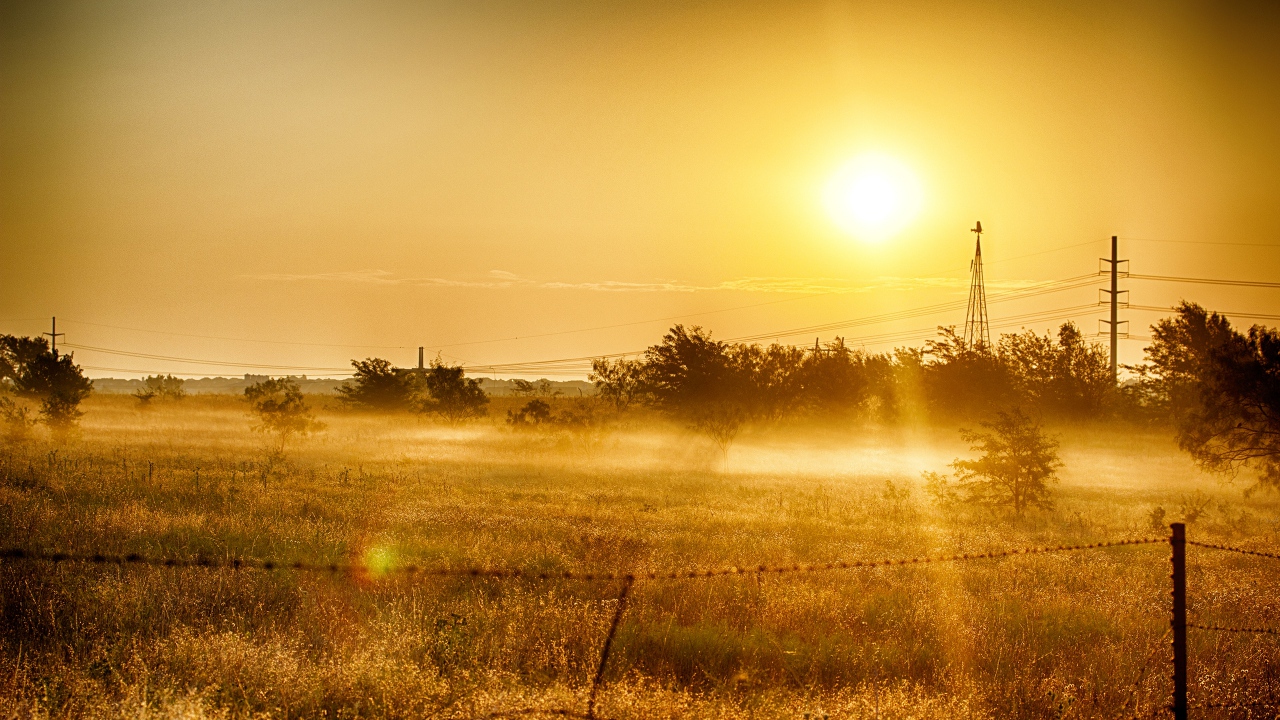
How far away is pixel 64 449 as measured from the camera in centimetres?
2466

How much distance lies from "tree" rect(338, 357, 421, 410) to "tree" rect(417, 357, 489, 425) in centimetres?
972

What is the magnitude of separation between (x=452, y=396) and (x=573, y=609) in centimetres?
4747

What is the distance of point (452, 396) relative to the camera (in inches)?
2135

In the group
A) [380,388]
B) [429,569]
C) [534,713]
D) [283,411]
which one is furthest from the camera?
[380,388]

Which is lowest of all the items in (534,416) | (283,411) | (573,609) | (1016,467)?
(573,609)

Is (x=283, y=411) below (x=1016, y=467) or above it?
above

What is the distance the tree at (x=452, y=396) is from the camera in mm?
53481

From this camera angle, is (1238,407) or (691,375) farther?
(691,375)

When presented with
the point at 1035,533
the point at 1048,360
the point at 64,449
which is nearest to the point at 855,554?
the point at 1035,533

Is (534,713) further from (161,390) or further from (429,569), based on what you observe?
(161,390)

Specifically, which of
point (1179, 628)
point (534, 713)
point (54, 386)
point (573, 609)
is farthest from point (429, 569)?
point (54, 386)

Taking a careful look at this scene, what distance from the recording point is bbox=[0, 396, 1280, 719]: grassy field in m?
6.27

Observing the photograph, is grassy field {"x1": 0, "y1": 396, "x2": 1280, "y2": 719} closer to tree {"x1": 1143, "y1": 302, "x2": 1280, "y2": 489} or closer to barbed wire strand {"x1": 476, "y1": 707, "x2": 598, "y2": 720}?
barbed wire strand {"x1": 476, "y1": 707, "x2": 598, "y2": 720}

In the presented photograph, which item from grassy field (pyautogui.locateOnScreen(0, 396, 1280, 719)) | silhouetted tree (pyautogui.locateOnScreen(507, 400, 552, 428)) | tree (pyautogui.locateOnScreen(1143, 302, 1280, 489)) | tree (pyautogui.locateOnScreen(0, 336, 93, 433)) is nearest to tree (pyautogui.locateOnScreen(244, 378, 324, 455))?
tree (pyautogui.locateOnScreen(0, 336, 93, 433))
